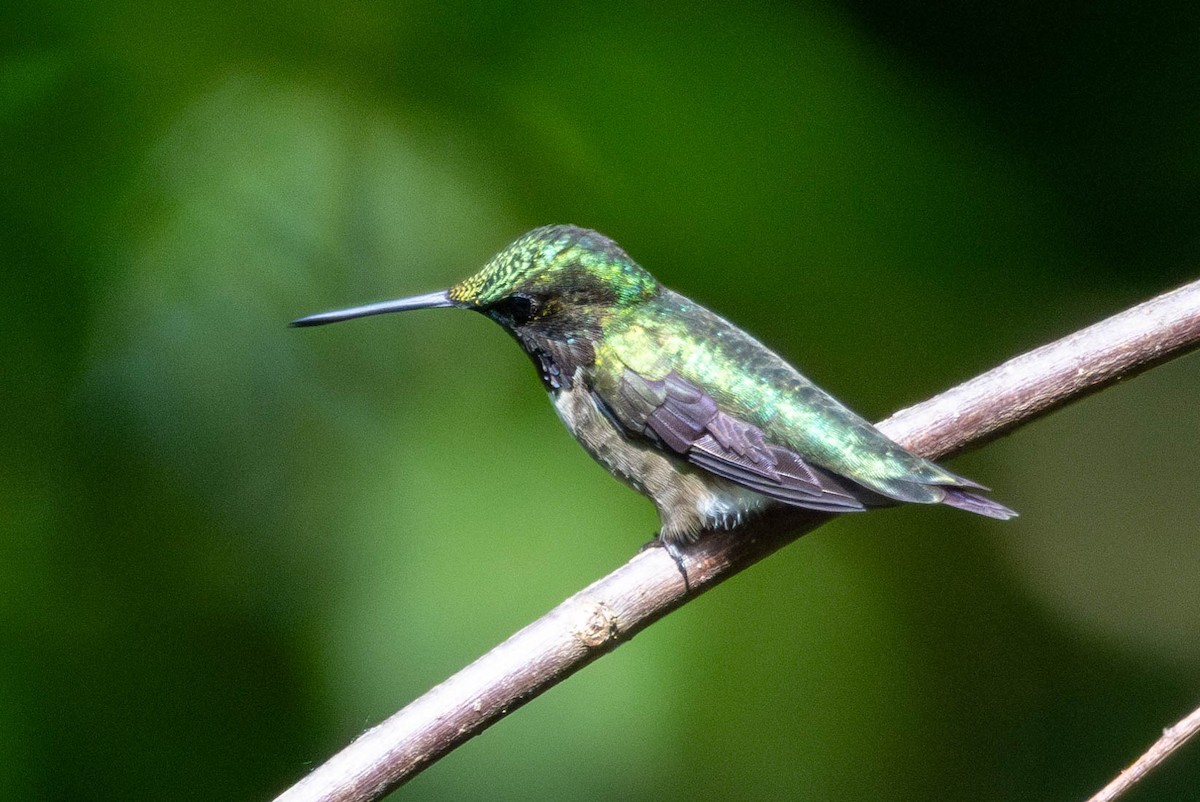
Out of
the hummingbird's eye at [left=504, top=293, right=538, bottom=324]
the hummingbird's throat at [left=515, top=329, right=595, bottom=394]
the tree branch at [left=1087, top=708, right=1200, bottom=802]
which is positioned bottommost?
the tree branch at [left=1087, top=708, right=1200, bottom=802]

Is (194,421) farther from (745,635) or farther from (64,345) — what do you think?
(745,635)

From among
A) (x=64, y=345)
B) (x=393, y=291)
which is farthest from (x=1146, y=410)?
(x=64, y=345)

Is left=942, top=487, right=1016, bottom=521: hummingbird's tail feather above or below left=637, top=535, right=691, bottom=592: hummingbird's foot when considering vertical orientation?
below

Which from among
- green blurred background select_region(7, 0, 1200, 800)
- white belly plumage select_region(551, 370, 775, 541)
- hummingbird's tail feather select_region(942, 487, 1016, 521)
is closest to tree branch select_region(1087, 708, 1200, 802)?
hummingbird's tail feather select_region(942, 487, 1016, 521)

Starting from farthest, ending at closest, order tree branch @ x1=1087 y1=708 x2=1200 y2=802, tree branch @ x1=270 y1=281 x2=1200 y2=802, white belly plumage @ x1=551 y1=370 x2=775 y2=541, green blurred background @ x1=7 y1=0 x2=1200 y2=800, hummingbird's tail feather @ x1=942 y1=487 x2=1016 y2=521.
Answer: green blurred background @ x1=7 y1=0 x2=1200 y2=800, white belly plumage @ x1=551 y1=370 x2=775 y2=541, hummingbird's tail feather @ x1=942 y1=487 x2=1016 y2=521, tree branch @ x1=270 y1=281 x2=1200 y2=802, tree branch @ x1=1087 y1=708 x2=1200 y2=802

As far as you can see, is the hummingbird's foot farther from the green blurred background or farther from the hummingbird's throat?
the green blurred background

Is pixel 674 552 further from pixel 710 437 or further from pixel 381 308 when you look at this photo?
pixel 381 308

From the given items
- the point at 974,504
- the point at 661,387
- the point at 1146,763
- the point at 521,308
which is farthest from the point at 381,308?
the point at 1146,763
